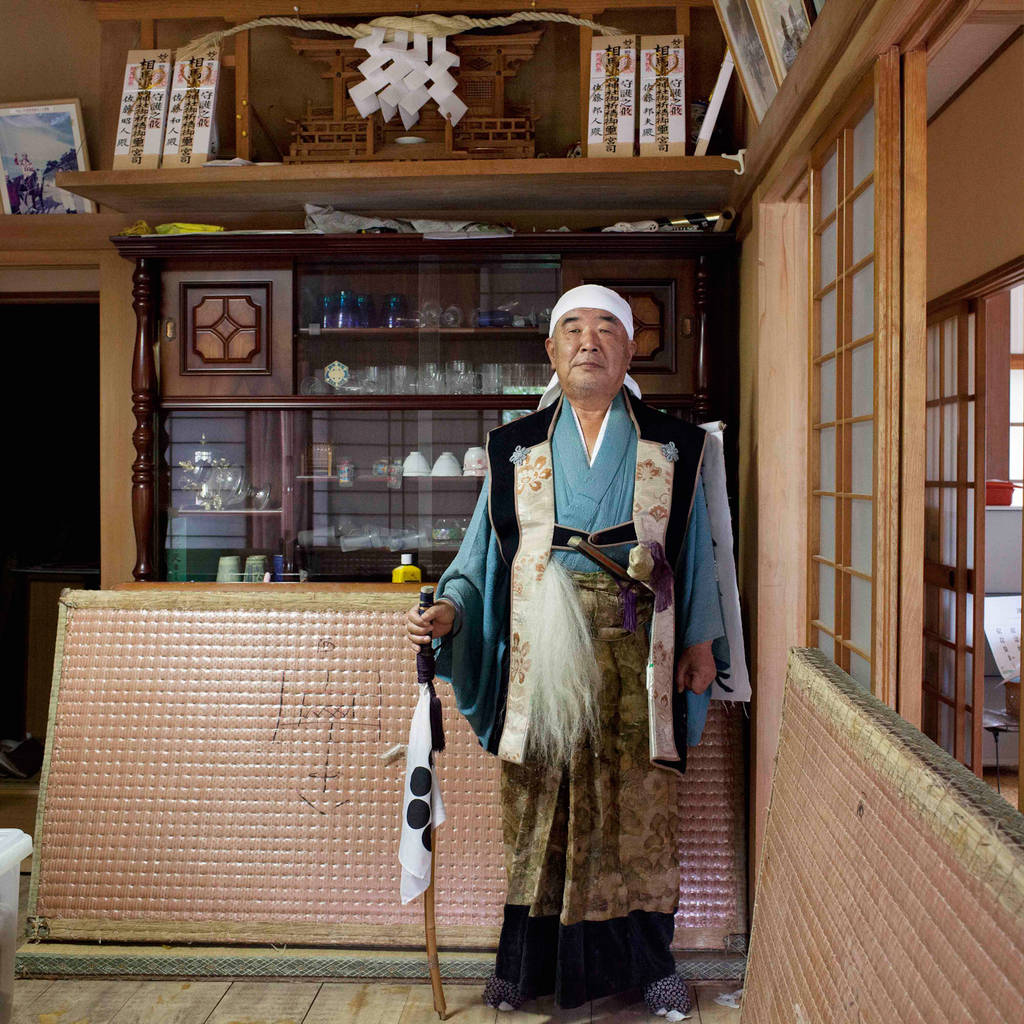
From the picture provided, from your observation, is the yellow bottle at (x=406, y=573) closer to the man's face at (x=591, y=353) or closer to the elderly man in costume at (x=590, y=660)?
the elderly man in costume at (x=590, y=660)

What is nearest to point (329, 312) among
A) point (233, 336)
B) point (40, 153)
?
point (233, 336)

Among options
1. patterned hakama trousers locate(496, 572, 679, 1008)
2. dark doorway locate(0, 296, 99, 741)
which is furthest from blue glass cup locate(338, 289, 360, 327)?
dark doorway locate(0, 296, 99, 741)

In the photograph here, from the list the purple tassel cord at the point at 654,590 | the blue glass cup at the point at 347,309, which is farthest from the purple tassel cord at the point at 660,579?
the blue glass cup at the point at 347,309

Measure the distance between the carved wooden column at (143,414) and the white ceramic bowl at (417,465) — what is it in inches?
34.3

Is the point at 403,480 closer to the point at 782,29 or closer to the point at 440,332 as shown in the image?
the point at 440,332

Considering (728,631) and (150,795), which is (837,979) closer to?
(728,631)

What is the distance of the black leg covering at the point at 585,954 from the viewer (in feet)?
7.73

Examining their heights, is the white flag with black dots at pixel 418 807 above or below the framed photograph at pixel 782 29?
below

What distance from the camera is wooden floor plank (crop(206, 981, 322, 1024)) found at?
93.6 inches

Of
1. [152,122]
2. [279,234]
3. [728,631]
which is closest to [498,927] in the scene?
[728,631]

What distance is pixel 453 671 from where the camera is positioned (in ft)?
8.05

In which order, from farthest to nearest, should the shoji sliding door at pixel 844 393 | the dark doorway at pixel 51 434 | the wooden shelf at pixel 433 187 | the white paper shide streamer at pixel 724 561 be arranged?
the dark doorway at pixel 51 434 → the wooden shelf at pixel 433 187 → the white paper shide streamer at pixel 724 561 → the shoji sliding door at pixel 844 393

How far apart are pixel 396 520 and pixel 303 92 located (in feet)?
5.31

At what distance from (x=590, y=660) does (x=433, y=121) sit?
2.07 m
